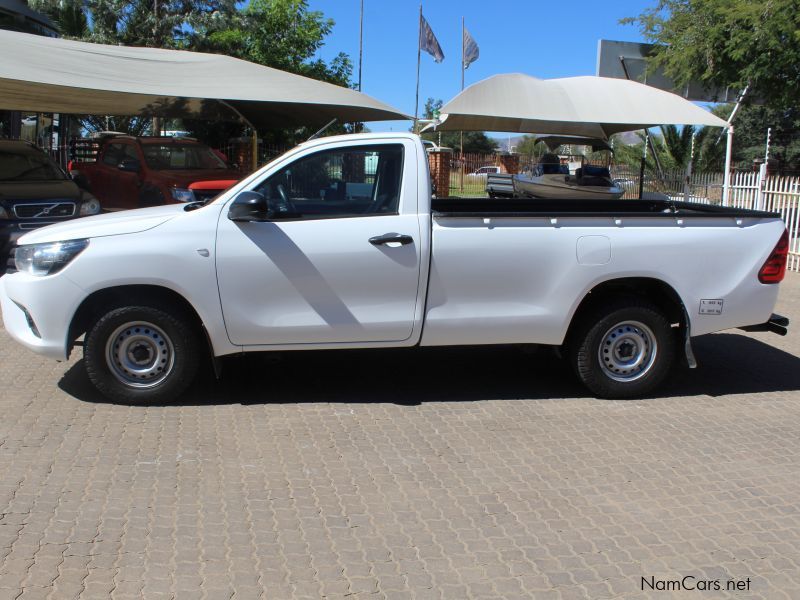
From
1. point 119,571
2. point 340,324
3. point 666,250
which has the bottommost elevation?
point 119,571

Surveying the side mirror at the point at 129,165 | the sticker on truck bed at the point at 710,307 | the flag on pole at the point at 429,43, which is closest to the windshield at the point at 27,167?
the side mirror at the point at 129,165

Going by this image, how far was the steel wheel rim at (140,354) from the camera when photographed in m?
5.71

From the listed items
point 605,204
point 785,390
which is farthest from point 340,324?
point 785,390

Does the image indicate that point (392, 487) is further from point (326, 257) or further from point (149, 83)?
point (149, 83)

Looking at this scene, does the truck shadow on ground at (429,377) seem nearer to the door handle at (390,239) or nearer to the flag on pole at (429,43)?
the door handle at (390,239)

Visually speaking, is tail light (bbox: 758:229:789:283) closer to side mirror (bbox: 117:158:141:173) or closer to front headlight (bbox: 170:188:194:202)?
front headlight (bbox: 170:188:194:202)

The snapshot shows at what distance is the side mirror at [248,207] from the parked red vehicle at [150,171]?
7407mm

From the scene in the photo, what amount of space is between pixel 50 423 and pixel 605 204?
201 inches

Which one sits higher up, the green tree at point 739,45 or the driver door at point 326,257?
the green tree at point 739,45

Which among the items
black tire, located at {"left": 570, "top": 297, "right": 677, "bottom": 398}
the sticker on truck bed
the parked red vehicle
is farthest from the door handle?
the parked red vehicle

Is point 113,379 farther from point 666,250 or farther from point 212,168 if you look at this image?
point 212,168

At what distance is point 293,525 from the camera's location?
4160mm

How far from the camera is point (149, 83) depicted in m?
10.0

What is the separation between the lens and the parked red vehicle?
43.7 ft
